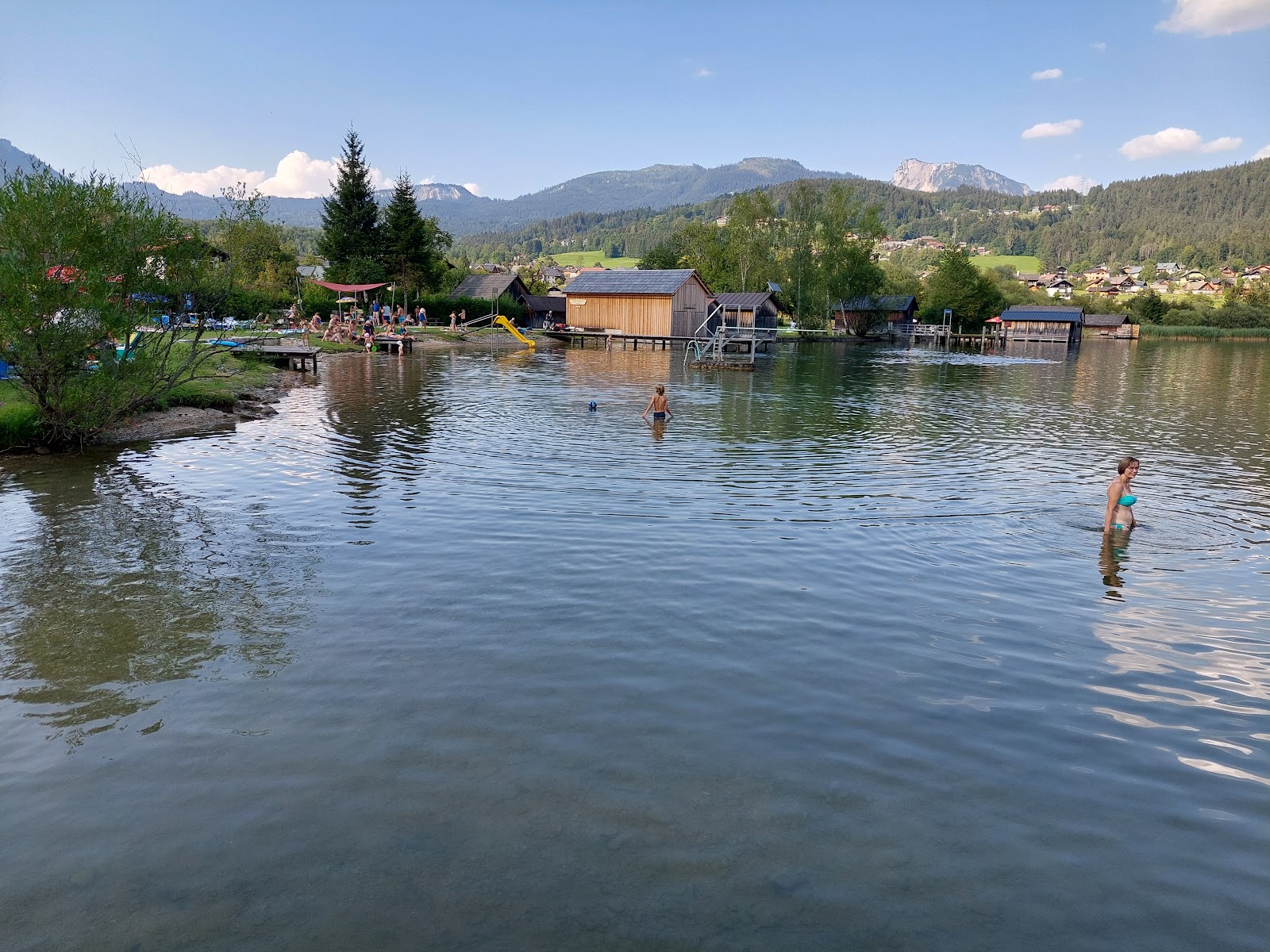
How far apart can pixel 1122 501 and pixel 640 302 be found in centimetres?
5878

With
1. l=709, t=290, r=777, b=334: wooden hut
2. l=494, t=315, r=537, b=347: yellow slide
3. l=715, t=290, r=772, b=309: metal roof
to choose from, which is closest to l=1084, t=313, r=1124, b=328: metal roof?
l=709, t=290, r=777, b=334: wooden hut

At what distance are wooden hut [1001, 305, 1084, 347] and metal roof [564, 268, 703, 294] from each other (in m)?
52.9

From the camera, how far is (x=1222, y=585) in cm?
1109

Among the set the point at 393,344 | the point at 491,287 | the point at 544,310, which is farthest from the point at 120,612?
the point at 544,310

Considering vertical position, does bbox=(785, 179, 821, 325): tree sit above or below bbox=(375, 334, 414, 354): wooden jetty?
above

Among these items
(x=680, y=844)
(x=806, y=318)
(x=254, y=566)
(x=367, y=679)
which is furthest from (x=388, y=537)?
(x=806, y=318)

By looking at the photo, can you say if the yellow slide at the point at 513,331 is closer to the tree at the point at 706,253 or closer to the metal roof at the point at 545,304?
the metal roof at the point at 545,304

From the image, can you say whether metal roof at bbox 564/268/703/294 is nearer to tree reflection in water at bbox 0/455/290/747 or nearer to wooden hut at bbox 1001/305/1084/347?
wooden hut at bbox 1001/305/1084/347

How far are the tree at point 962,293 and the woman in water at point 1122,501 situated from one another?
109 m

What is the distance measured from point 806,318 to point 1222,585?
94.1 meters

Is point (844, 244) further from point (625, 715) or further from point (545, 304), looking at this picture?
point (625, 715)

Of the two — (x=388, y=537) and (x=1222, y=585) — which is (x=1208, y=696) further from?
(x=388, y=537)

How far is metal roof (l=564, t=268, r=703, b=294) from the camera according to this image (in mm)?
67875

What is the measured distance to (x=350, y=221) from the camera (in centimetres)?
7412
